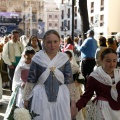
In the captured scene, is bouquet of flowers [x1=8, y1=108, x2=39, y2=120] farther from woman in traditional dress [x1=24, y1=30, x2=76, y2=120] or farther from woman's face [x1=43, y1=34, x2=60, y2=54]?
woman's face [x1=43, y1=34, x2=60, y2=54]

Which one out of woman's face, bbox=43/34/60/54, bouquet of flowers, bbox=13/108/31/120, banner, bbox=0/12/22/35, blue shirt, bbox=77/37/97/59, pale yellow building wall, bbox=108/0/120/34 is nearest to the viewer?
bouquet of flowers, bbox=13/108/31/120

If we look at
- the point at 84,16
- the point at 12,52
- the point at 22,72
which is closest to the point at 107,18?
the point at 84,16

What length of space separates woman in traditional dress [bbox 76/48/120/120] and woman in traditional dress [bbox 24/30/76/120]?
0.20 meters

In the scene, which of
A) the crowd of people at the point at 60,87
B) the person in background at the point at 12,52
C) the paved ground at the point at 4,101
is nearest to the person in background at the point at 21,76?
the paved ground at the point at 4,101

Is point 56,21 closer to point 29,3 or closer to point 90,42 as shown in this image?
point 29,3

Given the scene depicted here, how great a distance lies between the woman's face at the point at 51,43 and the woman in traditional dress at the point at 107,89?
52 centimetres

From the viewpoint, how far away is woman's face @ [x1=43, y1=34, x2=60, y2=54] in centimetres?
332

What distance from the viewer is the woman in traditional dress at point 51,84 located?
3.32 meters

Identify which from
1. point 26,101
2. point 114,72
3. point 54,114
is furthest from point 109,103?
point 26,101

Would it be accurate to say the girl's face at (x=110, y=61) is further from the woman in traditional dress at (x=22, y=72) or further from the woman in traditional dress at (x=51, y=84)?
the woman in traditional dress at (x=22, y=72)

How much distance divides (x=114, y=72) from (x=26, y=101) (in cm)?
98

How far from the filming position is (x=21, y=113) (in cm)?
302

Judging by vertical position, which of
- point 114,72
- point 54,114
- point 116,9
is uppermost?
point 116,9

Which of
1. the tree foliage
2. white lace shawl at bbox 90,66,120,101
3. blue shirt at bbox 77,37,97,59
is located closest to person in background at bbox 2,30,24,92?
blue shirt at bbox 77,37,97,59
